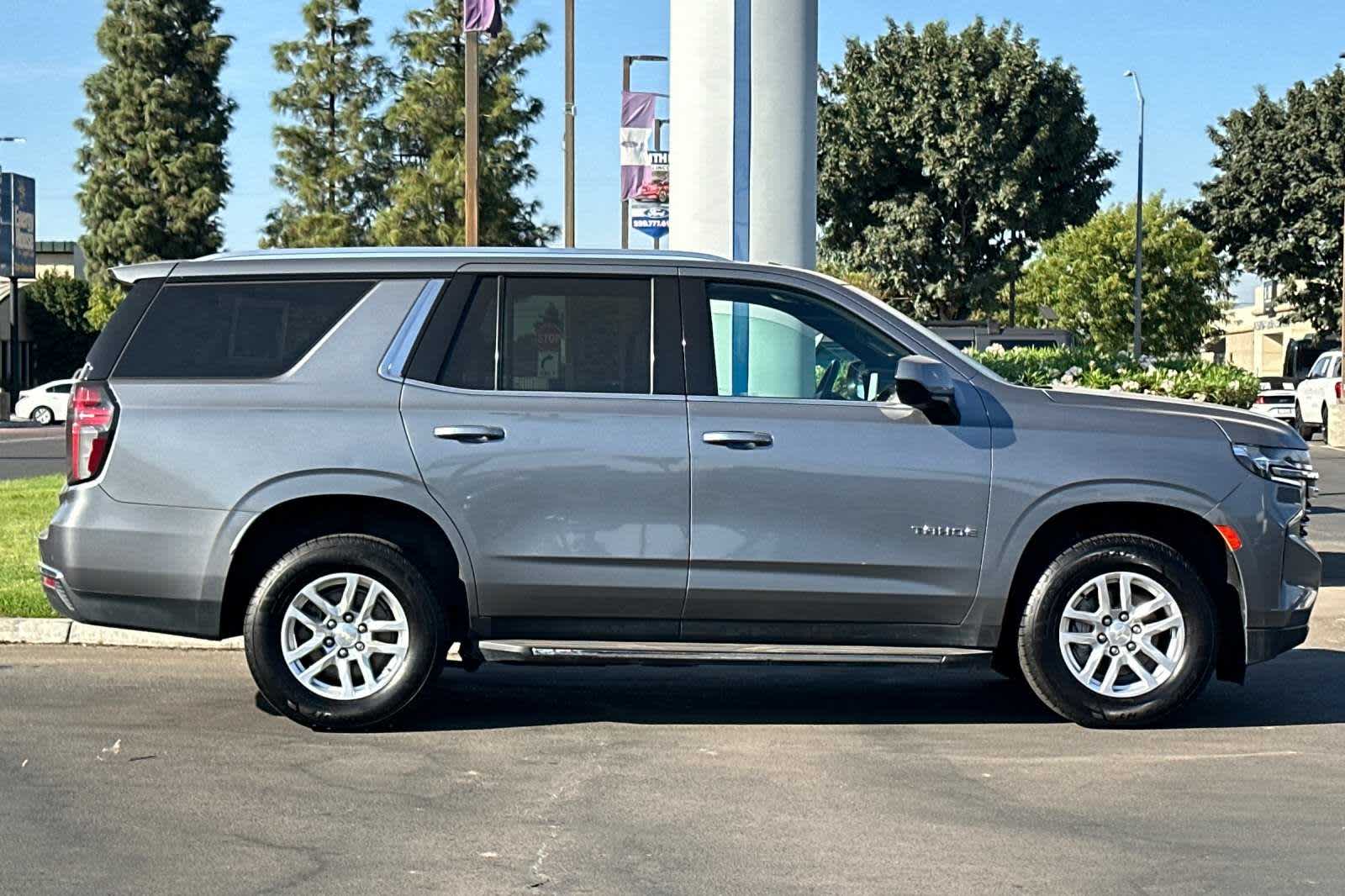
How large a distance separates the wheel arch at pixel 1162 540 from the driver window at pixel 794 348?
0.90 meters

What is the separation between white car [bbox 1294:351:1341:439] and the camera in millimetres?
34094

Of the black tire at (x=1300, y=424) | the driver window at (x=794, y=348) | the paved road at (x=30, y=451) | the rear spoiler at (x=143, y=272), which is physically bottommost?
the paved road at (x=30, y=451)

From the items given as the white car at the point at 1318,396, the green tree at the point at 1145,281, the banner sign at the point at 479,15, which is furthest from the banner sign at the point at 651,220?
the green tree at the point at 1145,281

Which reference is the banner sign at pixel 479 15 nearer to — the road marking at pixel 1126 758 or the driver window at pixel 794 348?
the driver window at pixel 794 348

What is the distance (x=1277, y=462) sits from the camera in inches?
288

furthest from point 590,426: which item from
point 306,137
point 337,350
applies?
point 306,137

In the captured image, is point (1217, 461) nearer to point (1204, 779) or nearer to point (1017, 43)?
point (1204, 779)

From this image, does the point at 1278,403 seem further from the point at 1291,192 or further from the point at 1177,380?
the point at 1177,380

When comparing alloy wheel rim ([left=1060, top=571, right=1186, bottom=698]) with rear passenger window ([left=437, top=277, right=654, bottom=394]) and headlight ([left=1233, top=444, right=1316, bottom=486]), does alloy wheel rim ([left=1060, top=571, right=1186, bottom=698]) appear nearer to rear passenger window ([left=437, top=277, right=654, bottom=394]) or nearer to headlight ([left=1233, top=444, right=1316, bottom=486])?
headlight ([left=1233, top=444, right=1316, bottom=486])

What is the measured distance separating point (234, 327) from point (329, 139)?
169 feet

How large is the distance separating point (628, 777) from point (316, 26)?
5439 centimetres

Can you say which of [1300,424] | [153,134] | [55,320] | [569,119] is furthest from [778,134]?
[153,134]

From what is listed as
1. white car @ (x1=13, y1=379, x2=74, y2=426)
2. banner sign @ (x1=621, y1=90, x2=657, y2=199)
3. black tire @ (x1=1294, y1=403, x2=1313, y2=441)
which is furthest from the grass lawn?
white car @ (x1=13, y1=379, x2=74, y2=426)

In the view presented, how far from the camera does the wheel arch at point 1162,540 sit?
725 cm
